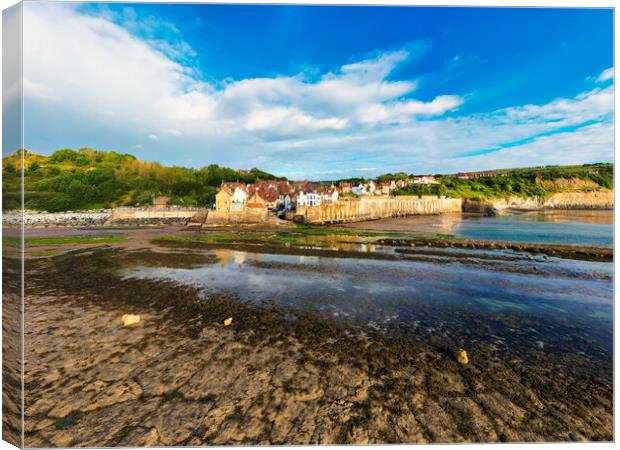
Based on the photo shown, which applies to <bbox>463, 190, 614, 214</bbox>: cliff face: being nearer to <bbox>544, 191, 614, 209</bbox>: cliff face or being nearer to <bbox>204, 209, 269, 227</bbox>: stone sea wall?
<bbox>544, 191, 614, 209</bbox>: cliff face

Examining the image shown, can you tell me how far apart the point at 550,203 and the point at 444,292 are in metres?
81.3

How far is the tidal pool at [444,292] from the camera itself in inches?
222

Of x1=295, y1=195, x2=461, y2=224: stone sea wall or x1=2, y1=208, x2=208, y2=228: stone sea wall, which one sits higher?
x1=295, y1=195, x2=461, y2=224: stone sea wall

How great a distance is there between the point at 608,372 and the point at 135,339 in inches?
332

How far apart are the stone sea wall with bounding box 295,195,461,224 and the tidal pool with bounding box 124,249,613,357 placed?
20.3 meters

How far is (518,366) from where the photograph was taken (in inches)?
169

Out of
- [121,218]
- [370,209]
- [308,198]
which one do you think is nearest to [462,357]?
[370,209]

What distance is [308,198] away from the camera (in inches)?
1854

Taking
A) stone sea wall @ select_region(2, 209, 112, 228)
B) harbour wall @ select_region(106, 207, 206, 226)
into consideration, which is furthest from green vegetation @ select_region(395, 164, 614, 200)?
stone sea wall @ select_region(2, 209, 112, 228)

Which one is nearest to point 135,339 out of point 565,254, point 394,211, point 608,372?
point 608,372

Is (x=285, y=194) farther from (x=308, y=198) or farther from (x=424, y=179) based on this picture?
(x=424, y=179)

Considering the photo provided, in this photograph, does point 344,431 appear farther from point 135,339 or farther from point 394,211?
point 394,211

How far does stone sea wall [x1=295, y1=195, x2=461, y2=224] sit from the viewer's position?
Result: 33.7m

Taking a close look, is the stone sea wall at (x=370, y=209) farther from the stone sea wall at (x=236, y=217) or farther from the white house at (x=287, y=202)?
the white house at (x=287, y=202)
